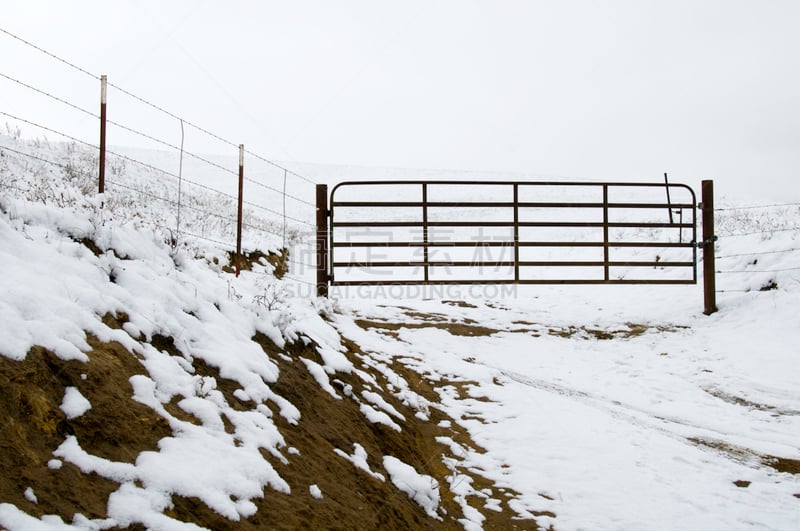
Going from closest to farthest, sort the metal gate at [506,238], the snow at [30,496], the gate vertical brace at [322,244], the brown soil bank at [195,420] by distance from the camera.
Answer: the snow at [30,496] < the brown soil bank at [195,420] < the gate vertical brace at [322,244] < the metal gate at [506,238]

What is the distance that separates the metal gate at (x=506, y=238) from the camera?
388 inches

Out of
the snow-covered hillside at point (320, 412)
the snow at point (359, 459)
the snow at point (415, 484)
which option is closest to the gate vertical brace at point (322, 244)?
the snow-covered hillside at point (320, 412)

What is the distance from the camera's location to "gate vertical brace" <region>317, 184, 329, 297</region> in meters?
9.71

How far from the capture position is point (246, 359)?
391 centimetres

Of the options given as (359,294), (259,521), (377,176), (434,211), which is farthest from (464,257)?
(377,176)

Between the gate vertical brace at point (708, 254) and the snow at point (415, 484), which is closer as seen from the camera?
the snow at point (415, 484)

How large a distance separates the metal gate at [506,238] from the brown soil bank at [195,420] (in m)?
4.00

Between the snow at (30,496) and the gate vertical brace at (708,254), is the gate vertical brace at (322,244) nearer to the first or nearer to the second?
the gate vertical brace at (708,254)

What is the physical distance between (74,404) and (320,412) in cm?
175

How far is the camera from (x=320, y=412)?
13.2 ft

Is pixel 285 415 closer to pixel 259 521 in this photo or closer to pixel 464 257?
pixel 259 521

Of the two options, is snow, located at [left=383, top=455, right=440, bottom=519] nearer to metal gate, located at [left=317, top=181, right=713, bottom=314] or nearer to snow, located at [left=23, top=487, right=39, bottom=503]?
snow, located at [left=23, top=487, right=39, bottom=503]

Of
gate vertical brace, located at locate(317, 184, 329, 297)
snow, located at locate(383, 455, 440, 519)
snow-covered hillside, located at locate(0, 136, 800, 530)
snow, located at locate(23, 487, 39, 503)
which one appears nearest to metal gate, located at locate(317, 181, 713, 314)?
gate vertical brace, located at locate(317, 184, 329, 297)

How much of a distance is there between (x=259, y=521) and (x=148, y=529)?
51 cm
